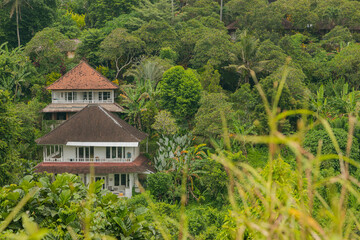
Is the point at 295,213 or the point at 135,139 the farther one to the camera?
the point at 135,139

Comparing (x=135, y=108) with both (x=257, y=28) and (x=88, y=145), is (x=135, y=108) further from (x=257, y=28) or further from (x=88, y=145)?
(x=257, y=28)

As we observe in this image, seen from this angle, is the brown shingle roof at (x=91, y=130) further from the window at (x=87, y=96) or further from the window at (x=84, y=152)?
the window at (x=87, y=96)

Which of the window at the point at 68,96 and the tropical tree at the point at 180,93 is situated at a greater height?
the tropical tree at the point at 180,93

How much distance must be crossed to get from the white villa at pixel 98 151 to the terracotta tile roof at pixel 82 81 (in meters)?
4.32

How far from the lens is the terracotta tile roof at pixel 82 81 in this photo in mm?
25375

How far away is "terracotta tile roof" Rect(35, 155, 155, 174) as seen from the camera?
1955 cm

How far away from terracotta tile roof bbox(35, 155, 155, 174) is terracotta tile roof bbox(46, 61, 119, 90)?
6.57m

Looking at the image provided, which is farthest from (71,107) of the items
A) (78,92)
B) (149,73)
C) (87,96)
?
(149,73)

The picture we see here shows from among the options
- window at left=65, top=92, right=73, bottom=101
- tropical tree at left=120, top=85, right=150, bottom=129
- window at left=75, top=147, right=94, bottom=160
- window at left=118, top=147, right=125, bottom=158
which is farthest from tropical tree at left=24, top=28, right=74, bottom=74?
window at left=118, top=147, right=125, bottom=158

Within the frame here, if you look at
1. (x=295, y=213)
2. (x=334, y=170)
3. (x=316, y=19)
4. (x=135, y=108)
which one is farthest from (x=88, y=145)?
(x=316, y=19)

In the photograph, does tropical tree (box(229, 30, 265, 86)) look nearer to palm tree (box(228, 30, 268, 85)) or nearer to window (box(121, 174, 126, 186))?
palm tree (box(228, 30, 268, 85))

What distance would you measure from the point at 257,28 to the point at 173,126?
14.3 m

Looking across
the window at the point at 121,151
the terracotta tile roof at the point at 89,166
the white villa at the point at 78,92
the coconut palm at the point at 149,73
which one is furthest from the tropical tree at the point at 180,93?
the terracotta tile roof at the point at 89,166

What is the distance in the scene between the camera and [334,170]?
671 inches
